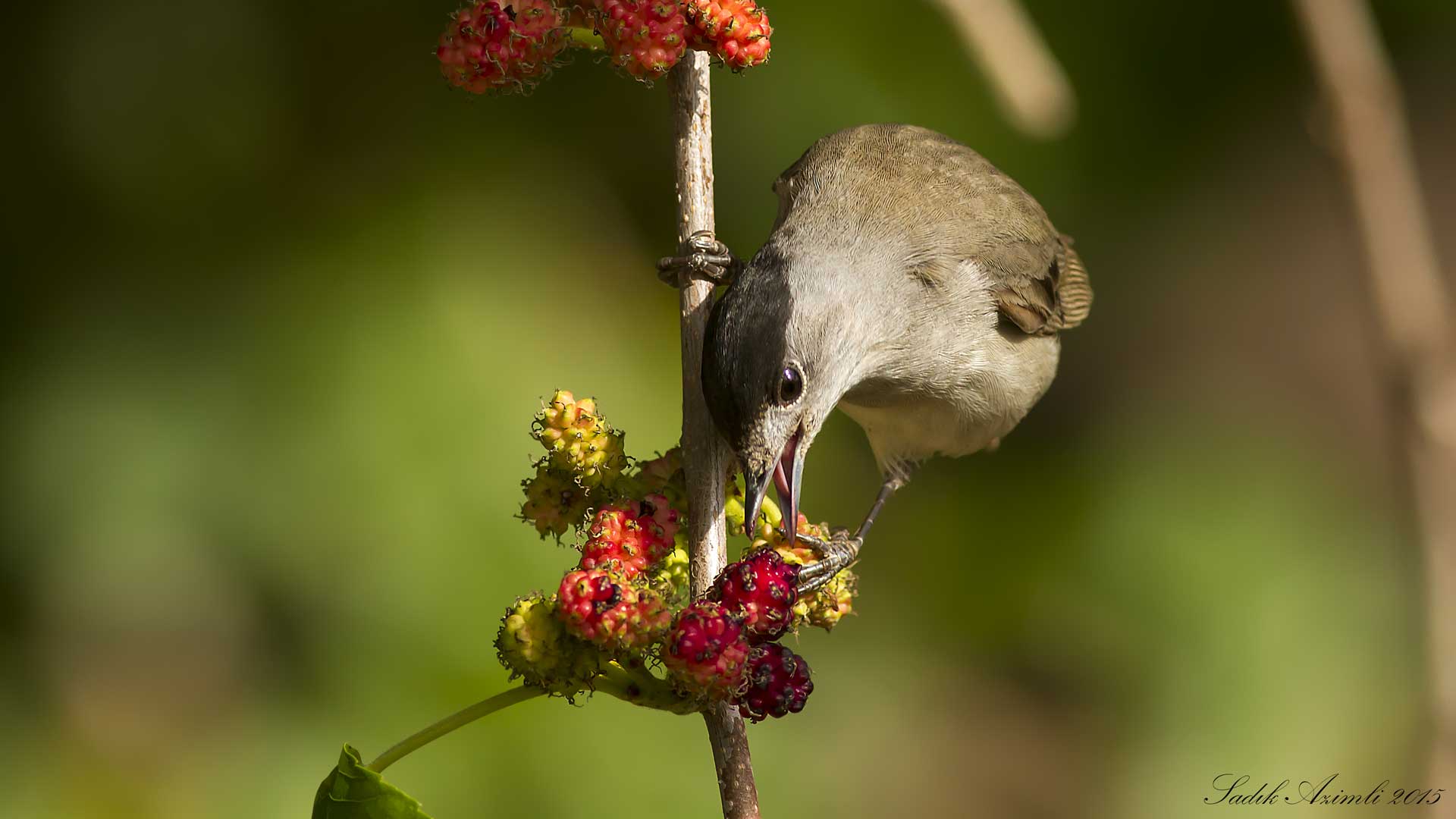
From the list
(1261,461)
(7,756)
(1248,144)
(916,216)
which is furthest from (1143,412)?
(7,756)

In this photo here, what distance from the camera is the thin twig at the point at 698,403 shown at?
2.20 metres

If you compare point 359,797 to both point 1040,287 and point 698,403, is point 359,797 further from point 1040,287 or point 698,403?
point 1040,287

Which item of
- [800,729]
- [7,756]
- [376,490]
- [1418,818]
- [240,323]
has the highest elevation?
[240,323]

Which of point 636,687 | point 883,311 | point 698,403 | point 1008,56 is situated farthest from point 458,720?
point 1008,56

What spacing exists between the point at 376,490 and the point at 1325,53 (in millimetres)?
3108

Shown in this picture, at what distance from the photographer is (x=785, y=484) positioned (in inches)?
115

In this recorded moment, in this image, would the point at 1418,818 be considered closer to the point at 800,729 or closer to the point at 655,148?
the point at 800,729

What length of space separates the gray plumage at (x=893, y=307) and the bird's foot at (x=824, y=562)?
204 millimetres

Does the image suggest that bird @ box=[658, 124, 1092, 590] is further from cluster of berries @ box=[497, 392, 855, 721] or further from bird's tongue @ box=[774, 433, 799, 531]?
cluster of berries @ box=[497, 392, 855, 721]

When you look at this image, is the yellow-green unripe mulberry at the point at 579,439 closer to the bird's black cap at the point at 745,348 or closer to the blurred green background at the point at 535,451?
the bird's black cap at the point at 745,348

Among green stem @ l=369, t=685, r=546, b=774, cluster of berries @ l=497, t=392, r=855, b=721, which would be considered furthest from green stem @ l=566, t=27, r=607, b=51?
→ green stem @ l=369, t=685, r=546, b=774

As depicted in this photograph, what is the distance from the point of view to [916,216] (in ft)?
12.2

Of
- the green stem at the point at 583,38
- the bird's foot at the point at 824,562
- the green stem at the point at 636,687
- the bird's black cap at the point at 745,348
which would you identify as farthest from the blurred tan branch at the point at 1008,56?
the green stem at the point at 636,687

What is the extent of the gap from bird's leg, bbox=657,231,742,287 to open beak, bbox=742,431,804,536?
0.41 m
